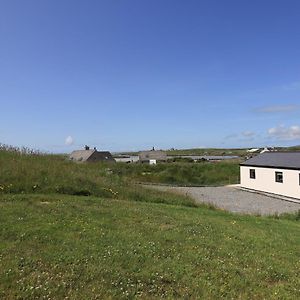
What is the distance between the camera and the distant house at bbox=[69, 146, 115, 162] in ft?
240

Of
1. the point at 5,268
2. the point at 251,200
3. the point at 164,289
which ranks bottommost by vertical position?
the point at 251,200

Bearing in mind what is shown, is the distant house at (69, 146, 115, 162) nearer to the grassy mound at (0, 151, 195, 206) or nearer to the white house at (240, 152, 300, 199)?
the white house at (240, 152, 300, 199)

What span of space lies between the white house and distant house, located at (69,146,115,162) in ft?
123

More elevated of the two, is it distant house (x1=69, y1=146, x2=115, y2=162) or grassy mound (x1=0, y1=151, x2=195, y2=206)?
distant house (x1=69, y1=146, x2=115, y2=162)

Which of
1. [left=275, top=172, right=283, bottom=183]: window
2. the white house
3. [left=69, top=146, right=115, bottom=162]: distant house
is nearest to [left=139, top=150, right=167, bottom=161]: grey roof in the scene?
[left=69, top=146, right=115, bottom=162]: distant house

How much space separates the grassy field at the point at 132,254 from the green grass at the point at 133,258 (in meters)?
0.02

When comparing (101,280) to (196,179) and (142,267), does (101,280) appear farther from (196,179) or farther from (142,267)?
(196,179)

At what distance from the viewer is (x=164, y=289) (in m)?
6.12

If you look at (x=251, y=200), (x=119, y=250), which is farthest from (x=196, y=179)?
(x=119, y=250)

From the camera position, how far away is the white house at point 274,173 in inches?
1314

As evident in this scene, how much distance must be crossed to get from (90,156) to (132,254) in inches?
2628

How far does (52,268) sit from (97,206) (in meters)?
6.31

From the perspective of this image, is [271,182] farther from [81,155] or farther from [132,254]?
[81,155]

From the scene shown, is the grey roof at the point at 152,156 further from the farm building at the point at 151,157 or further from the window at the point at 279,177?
the window at the point at 279,177
